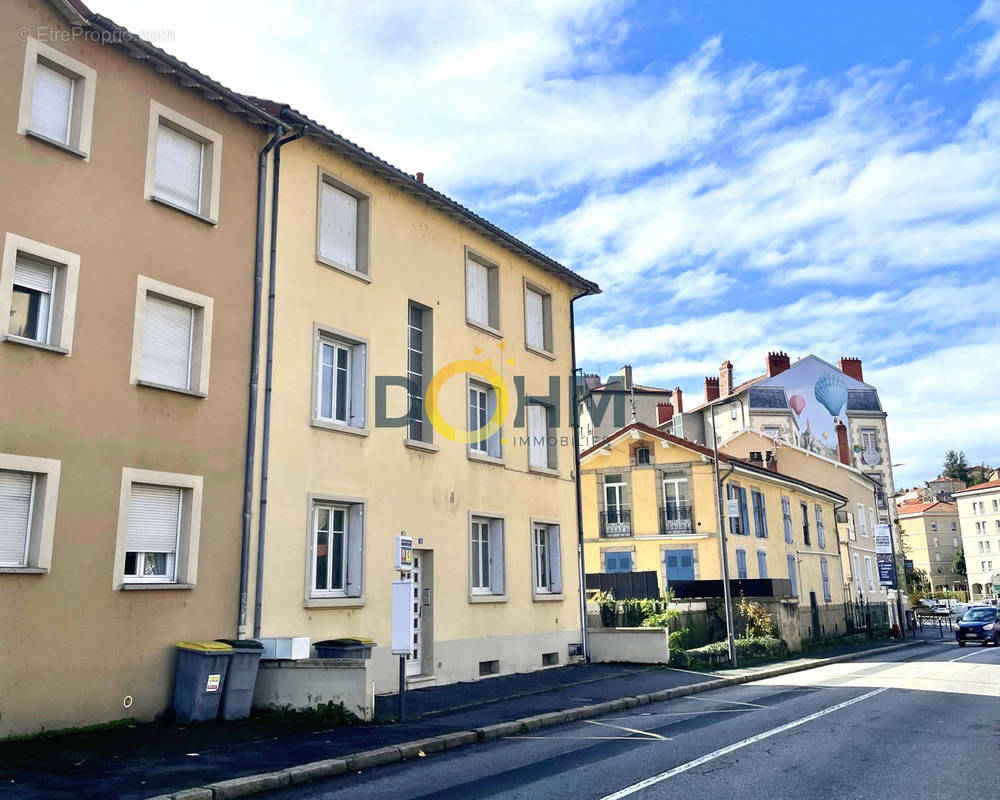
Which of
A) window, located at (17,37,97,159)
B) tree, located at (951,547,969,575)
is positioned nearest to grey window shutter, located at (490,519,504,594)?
window, located at (17,37,97,159)

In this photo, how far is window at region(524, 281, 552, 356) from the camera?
20469 millimetres

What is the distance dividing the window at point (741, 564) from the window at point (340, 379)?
21.9 m

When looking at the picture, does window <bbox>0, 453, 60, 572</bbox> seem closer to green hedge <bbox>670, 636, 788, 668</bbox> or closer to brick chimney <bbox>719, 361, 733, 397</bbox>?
green hedge <bbox>670, 636, 788, 668</bbox>

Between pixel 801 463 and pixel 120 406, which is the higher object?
pixel 801 463

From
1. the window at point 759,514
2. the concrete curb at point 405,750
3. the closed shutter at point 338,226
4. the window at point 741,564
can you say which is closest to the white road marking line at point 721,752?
the concrete curb at point 405,750

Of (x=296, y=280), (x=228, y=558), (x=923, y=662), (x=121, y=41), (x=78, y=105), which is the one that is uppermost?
(x=121, y=41)

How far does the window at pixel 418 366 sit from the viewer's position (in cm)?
1627

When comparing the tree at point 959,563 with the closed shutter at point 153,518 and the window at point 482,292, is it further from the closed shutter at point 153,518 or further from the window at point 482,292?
the closed shutter at point 153,518

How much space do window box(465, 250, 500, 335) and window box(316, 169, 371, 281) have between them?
323 cm

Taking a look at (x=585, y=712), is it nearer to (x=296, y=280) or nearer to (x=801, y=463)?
(x=296, y=280)

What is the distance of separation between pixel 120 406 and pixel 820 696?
12278 millimetres

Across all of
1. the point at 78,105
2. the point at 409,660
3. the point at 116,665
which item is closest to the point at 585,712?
the point at 409,660

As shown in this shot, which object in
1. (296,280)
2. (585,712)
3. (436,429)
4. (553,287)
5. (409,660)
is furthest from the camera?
(553,287)

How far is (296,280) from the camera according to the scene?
13828 mm
